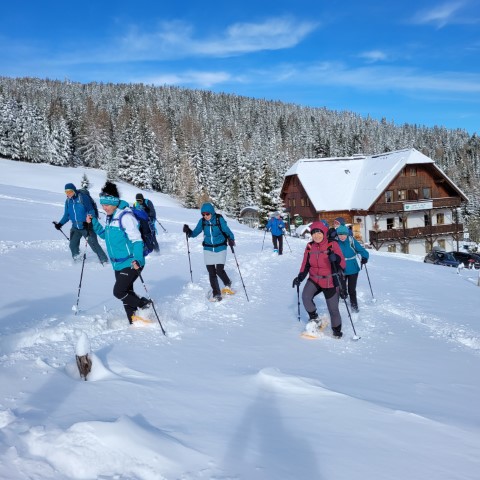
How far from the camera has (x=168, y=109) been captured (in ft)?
404

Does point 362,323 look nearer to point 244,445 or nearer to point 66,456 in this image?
point 244,445

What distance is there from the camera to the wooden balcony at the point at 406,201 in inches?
1508

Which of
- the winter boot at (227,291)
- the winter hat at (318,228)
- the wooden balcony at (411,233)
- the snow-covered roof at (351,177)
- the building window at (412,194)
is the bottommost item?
the wooden balcony at (411,233)

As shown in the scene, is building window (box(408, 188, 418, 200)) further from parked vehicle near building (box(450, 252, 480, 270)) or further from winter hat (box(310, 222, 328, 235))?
winter hat (box(310, 222, 328, 235))

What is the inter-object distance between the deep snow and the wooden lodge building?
30962mm

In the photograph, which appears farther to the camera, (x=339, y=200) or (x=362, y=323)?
(x=339, y=200)

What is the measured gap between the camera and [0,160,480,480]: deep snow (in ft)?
8.60

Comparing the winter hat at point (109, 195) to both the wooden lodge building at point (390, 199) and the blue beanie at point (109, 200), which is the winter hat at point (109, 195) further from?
the wooden lodge building at point (390, 199)

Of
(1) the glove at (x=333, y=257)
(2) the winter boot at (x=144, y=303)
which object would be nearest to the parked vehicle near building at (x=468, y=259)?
(1) the glove at (x=333, y=257)

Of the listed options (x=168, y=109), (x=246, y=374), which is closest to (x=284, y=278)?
(x=246, y=374)

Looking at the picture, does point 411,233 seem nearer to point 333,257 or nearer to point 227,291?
point 227,291

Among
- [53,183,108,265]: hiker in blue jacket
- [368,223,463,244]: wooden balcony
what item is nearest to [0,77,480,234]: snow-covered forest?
[368,223,463,244]: wooden balcony

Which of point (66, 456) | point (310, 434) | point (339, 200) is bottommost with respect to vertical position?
point (310, 434)

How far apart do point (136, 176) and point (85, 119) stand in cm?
2992
